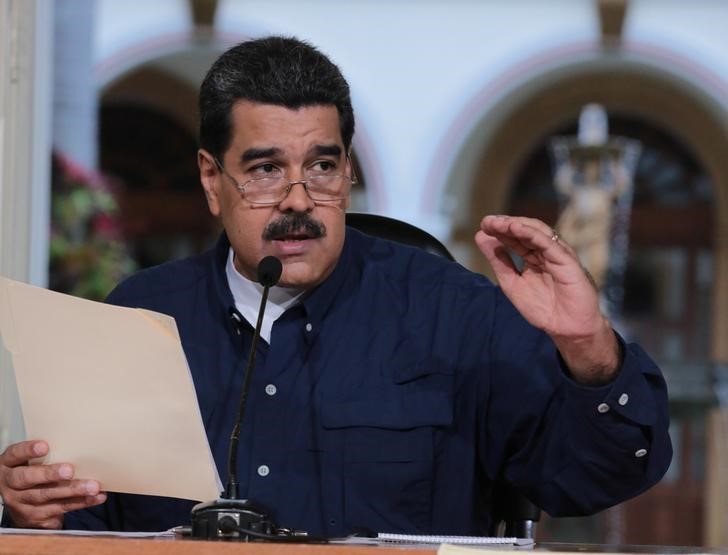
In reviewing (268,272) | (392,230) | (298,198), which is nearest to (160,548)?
(268,272)

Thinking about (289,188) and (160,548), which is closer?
(160,548)

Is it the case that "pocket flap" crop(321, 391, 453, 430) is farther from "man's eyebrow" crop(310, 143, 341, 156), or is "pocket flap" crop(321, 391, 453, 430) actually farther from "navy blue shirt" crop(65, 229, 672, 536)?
"man's eyebrow" crop(310, 143, 341, 156)

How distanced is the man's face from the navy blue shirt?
0.10 m

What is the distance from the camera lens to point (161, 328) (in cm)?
190

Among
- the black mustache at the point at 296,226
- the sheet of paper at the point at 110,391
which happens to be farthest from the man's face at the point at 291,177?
the sheet of paper at the point at 110,391

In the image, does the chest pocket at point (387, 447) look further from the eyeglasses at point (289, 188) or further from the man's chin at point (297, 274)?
the eyeglasses at point (289, 188)

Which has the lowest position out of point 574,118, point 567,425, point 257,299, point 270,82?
point 567,425

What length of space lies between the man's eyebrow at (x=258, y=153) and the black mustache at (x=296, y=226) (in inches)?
3.9

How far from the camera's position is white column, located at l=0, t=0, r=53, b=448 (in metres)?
2.88

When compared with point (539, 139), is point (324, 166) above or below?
below

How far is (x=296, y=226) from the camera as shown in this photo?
2.30m

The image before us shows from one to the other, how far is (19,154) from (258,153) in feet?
2.69

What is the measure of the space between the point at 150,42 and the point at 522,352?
29.3ft

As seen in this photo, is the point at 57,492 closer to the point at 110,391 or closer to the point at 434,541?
the point at 110,391
